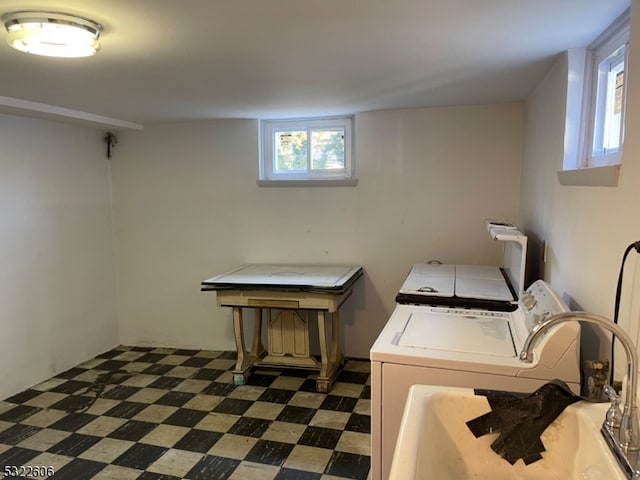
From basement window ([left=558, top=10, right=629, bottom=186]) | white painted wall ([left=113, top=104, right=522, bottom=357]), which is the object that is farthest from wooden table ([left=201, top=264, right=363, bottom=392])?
basement window ([left=558, top=10, right=629, bottom=186])

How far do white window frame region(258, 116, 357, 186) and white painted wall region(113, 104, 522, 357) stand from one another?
0.08m

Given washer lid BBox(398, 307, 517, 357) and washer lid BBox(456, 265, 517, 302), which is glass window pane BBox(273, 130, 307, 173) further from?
washer lid BBox(398, 307, 517, 357)

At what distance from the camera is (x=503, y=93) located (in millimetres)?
2801

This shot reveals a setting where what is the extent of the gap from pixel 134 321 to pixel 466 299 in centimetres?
305

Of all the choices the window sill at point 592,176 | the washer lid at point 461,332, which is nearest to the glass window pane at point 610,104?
the window sill at point 592,176

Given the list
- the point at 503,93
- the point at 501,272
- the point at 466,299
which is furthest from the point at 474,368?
the point at 503,93

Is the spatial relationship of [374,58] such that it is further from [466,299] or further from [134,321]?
[134,321]

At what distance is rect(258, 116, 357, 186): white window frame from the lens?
3488mm

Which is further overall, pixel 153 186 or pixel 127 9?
pixel 153 186

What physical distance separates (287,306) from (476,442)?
1.96 metres

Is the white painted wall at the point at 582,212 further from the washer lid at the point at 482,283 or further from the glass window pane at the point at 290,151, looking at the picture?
the glass window pane at the point at 290,151

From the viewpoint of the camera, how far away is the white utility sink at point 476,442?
1038 millimetres

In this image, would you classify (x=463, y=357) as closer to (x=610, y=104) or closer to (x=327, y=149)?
(x=610, y=104)

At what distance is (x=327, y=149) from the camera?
11.8ft
